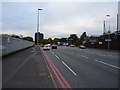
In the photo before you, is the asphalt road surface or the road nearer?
the asphalt road surface

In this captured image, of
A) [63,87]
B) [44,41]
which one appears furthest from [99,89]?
[44,41]

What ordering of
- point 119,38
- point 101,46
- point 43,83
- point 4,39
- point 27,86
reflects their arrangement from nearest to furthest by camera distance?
point 27,86 < point 43,83 < point 4,39 < point 119,38 < point 101,46

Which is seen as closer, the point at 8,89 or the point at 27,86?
the point at 8,89

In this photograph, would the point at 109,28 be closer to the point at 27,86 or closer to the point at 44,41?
the point at 27,86

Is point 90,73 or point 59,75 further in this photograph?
point 90,73

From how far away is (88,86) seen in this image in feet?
21.3

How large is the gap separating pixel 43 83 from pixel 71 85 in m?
1.31

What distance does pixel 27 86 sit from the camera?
20.9ft

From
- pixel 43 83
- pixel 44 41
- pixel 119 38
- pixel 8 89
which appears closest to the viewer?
pixel 8 89

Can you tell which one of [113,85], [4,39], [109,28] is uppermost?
[109,28]

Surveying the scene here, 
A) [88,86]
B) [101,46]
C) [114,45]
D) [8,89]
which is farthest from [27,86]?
[101,46]

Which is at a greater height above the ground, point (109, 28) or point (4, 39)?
point (109, 28)

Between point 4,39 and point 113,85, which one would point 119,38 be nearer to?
point 4,39

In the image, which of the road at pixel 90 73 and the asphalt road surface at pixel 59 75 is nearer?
the asphalt road surface at pixel 59 75
